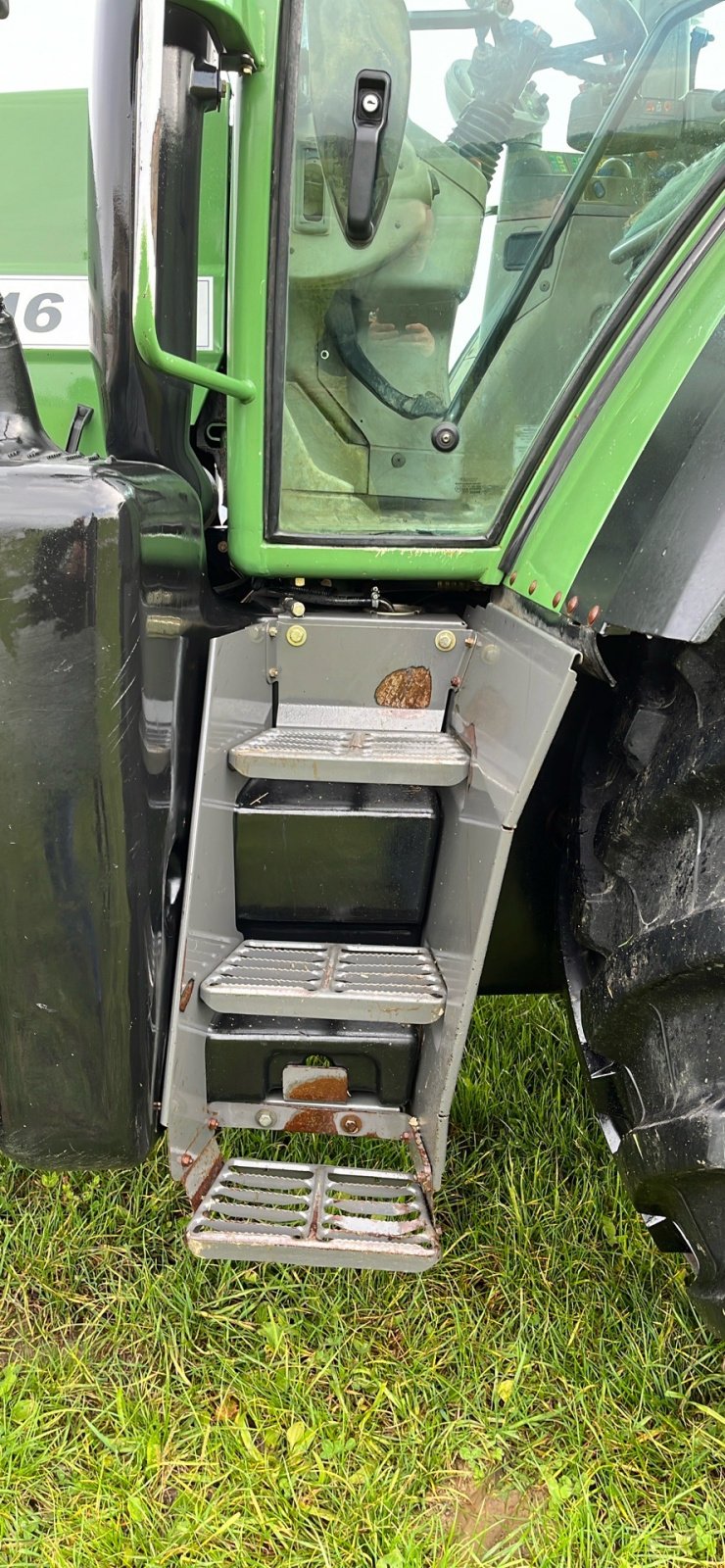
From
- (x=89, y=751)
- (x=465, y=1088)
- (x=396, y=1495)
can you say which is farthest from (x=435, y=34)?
(x=396, y=1495)

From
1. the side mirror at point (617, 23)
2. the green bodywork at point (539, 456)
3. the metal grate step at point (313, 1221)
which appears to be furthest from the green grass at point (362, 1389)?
the side mirror at point (617, 23)

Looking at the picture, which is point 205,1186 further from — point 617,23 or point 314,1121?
point 617,23

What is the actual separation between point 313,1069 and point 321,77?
1.35 m

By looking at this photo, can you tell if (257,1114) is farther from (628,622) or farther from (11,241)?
(11,241)

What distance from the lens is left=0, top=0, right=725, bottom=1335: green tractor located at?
1222 mm

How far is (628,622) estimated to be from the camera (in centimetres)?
112

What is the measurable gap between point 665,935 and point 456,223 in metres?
0.98

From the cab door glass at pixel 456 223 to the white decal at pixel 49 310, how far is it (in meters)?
0.77

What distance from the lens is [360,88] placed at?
1367 millimetres

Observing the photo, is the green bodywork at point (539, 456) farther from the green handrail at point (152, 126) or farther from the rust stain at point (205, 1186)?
the rust stain at point (205, 1186)

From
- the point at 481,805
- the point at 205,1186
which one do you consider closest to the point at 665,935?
the point at 481,805

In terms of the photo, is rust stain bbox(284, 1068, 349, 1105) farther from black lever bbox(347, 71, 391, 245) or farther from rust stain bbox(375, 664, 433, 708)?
black lever bbox(347, 71, 391, 245)

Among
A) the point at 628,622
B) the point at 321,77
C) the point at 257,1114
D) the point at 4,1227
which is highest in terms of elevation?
the point at 321,77

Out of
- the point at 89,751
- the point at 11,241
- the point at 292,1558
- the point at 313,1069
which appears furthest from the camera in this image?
the point at 11,241
